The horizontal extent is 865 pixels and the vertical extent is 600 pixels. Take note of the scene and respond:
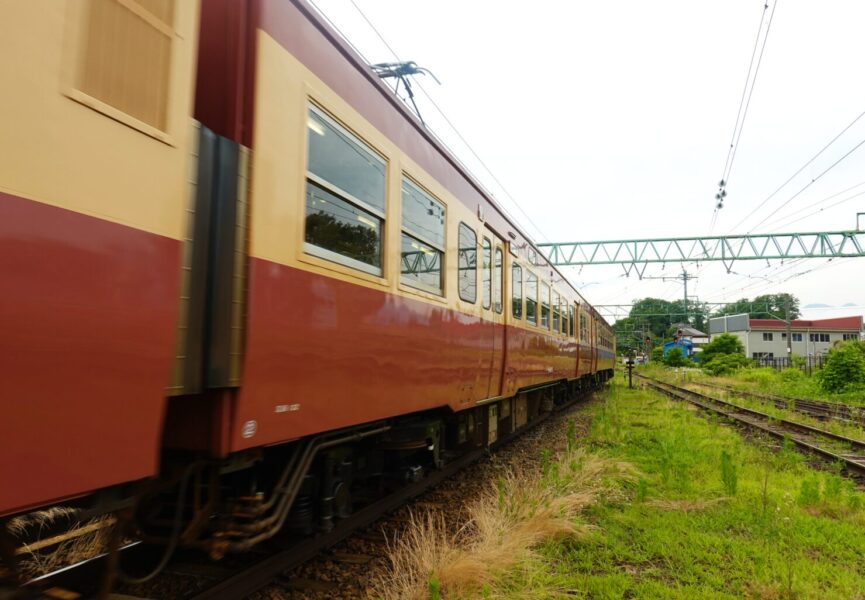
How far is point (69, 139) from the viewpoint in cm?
189

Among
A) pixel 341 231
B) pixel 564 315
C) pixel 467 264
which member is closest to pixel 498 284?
pixel 467 264

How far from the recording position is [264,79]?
280 centimetres

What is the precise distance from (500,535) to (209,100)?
146 inches

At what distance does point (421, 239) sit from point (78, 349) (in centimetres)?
315

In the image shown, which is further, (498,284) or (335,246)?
(498,284)

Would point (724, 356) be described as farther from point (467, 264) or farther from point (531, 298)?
point (467, 264)

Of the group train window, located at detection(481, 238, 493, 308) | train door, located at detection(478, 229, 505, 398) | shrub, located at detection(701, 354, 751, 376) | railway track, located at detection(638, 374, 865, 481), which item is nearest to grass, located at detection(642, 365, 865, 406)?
railway track, located at detection(638, 374, 865, 481)

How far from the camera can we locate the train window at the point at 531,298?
8986 millimetres

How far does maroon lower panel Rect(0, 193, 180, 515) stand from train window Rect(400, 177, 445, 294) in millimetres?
2327

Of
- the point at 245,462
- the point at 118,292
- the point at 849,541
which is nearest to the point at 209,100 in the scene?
the point at 118,292

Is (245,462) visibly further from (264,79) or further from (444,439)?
(444,439)

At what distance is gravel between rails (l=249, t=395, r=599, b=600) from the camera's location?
370cm

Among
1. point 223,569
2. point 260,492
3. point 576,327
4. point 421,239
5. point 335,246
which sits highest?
point 421,239

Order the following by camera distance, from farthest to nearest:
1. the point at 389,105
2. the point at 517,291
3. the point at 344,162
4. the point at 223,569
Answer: the point at 517,291 → the point at 389,105 → the point at 223,569 → the point at 344,162
